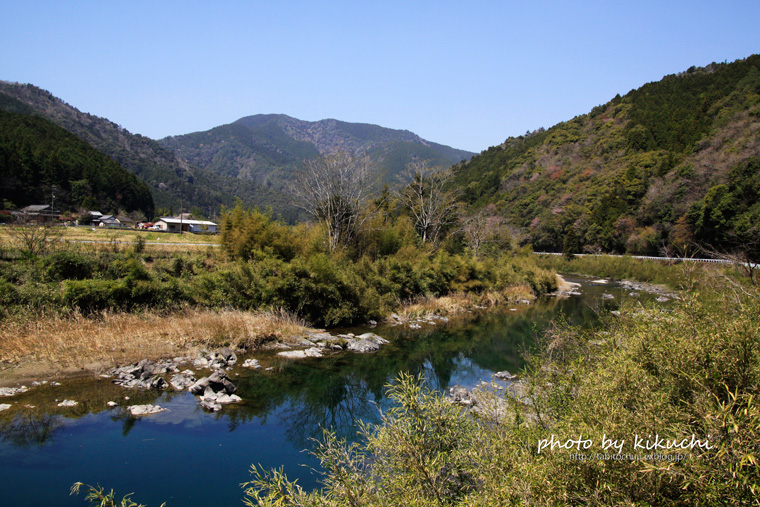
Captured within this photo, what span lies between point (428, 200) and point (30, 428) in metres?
28.5

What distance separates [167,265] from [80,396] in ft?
31.3

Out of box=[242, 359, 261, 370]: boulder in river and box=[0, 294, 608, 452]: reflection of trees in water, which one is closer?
box=[0, 294, 608, 452]: reflection of trees in water

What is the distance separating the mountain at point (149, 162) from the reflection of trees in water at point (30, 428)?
93698 millimetres

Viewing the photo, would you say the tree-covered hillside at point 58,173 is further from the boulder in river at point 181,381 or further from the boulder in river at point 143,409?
the boulder in river at point 143,409

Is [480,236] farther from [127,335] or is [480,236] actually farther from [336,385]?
[127,335]

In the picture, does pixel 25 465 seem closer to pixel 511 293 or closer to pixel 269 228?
pixel 269 228

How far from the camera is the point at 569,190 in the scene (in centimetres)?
6600

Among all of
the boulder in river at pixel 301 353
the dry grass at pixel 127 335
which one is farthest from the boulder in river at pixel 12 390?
the boulder in river at pixel 301 353

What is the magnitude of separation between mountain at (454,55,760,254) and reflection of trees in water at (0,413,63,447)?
3124cm

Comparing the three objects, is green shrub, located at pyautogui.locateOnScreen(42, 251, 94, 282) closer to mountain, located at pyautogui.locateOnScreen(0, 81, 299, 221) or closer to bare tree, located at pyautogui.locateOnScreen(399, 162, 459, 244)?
bare tree, located at pyautogui.locateOnScreen(399, 162, 459, 244)

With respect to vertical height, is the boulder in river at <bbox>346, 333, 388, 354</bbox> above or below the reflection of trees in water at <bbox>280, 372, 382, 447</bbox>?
below

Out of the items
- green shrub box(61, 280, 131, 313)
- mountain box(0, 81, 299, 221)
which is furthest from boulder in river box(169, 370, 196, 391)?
mountain box(0, 81, 299, 221)

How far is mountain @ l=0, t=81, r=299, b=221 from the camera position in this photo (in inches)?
4569

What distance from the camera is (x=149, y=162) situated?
130000 millimetres
